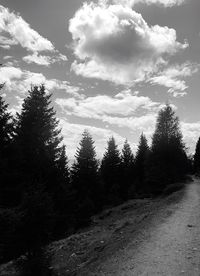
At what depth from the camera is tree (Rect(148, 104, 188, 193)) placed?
34094mm

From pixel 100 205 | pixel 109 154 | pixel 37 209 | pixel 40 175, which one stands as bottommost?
pixel 100 205

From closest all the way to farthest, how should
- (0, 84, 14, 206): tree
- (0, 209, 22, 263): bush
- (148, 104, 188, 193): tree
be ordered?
(0, 209, 22, 263): bush → (0, 84, 14, 206): tree → (148, 104, 188, 193): tree

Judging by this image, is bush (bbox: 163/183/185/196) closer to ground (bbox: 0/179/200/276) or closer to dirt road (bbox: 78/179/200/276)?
ground (bbox: 0/179/200/276)

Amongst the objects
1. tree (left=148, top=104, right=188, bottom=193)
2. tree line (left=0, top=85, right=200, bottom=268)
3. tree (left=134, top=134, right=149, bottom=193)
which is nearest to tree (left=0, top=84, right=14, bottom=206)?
tree line (left=0, top=85, right=200, bottom=268)

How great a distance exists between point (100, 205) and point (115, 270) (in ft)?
91.9

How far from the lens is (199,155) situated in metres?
81.8

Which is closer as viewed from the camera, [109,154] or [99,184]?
[99,184]

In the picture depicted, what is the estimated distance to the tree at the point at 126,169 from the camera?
49.1m

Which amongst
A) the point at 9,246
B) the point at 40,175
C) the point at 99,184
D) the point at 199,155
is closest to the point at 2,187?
the point at 40,175

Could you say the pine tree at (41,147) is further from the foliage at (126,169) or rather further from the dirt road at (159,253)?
the foliage at (126,169)

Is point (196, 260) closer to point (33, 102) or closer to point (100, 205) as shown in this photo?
point (33, 102)

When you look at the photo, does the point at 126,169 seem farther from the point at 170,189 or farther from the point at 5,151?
the point at 5,151

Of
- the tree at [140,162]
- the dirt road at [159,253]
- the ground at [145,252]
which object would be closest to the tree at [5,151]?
the ground at [145,252]

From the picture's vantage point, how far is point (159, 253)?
9.32 metres
